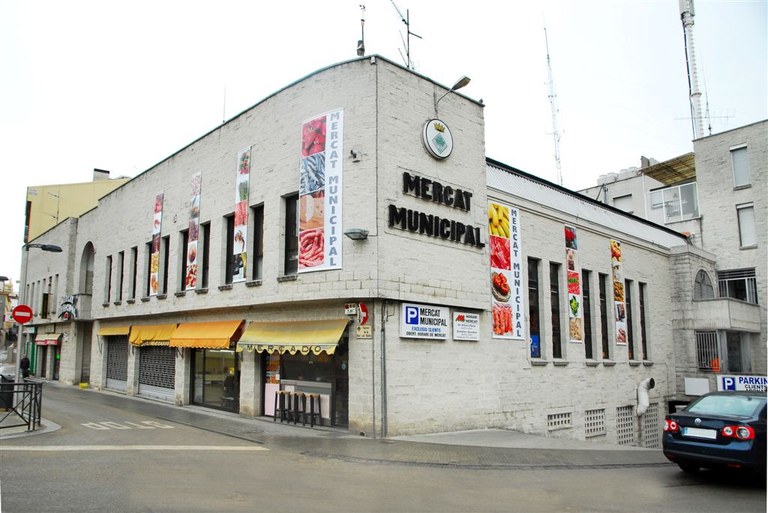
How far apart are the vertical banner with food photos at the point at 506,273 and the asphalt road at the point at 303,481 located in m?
5.91

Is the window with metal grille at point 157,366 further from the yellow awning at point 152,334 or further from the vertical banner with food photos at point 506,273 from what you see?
the vertical banner with food photos at point 506,273

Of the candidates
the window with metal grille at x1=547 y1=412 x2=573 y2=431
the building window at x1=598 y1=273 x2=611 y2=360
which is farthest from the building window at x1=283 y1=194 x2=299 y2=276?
the building window at x1=598 y1=273 x2=611 y2=360

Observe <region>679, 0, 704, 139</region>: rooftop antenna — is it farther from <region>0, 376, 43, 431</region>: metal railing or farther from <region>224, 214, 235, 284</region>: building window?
→ <region>0, 376, 43, 431</region>: metal railing

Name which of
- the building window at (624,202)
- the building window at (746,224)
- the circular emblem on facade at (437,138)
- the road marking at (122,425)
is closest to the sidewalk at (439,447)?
the road marking at (122,425)

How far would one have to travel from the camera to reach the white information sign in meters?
15.3

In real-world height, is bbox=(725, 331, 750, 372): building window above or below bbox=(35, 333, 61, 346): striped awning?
below

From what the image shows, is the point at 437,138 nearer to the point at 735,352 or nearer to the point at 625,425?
the point at 625,425

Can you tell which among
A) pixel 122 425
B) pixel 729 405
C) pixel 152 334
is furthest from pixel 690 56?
pixel 122 425

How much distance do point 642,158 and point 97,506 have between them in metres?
46.1

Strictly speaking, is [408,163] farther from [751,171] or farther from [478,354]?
[751,171]

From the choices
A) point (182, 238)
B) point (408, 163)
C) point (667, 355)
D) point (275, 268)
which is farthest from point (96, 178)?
point (667, 355)

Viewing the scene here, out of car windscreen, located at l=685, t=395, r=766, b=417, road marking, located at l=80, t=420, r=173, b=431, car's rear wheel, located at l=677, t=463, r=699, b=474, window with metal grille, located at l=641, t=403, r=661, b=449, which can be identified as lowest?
window with metal grille, located at l=641, t=403, r=661, b=449

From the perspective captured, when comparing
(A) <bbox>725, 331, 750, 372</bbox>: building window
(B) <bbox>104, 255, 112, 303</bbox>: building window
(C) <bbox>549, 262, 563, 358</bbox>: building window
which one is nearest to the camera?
(C) <bbox>549, 262, 563, 358</bbox>: building window

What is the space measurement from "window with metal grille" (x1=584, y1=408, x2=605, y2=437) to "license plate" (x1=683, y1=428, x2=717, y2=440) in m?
11.5
